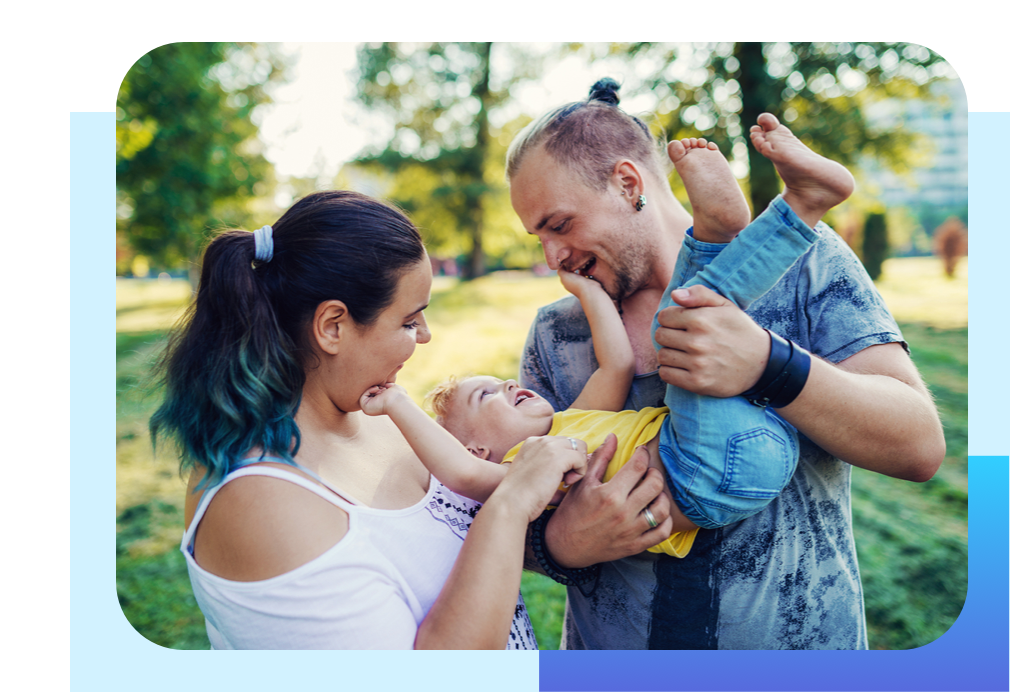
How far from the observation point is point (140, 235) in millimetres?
4406

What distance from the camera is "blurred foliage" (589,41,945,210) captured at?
285cm

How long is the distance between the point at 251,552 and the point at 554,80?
2.01 meters

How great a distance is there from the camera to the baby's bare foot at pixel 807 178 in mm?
1206

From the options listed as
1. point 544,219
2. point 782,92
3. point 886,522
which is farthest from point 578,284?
point 886,522

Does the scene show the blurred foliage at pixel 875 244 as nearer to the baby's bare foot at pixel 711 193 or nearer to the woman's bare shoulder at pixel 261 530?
the baby's bare foot at pixel 711 193

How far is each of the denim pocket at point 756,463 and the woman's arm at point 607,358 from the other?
445mm

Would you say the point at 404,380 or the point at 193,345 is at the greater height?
the point at 193,345

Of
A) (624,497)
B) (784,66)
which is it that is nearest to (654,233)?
(624,497)

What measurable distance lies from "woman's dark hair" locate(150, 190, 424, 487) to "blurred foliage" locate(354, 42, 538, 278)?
4.29 meters

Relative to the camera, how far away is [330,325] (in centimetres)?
138

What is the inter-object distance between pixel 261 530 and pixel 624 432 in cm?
95

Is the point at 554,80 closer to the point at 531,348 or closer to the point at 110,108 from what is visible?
the point at 531,348

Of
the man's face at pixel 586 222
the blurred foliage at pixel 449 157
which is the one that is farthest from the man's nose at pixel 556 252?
the blurred foliage at pixel 449 157

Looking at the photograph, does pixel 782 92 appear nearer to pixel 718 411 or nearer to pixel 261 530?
pixel 718 411
